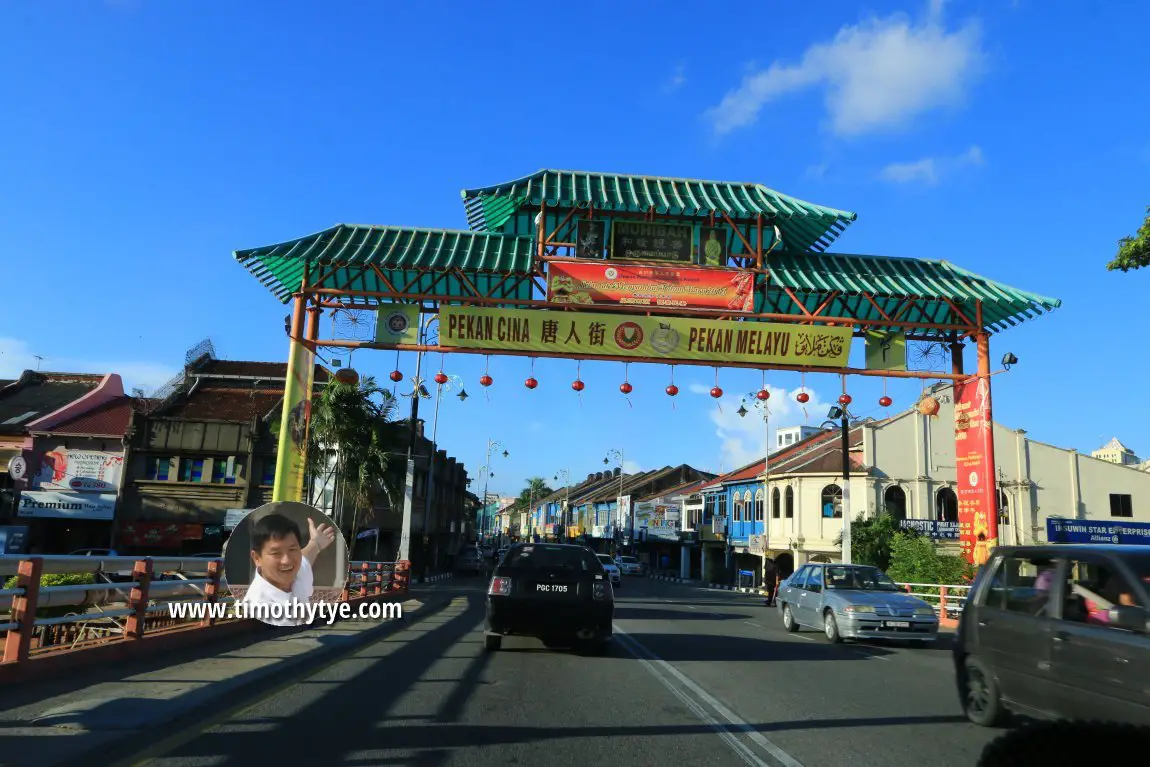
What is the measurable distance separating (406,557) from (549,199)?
12.4 m

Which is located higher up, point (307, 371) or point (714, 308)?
point (714, 308)

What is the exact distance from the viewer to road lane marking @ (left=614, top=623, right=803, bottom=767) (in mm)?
6211

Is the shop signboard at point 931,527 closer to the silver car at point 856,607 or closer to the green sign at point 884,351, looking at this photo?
the green sign at point 884,351

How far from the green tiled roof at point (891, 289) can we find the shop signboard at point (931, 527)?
24.1m

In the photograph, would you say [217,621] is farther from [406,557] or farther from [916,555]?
[916,555]

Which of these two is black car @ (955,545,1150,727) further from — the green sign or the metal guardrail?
the metal guardrail

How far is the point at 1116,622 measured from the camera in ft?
18.0

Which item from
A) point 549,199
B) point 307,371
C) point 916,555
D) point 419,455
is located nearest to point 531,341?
point 549,199

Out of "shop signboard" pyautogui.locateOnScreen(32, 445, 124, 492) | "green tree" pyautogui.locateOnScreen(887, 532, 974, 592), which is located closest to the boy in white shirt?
"green tree" pyautogui.locateOnScreen(887, 532, 974, 592)

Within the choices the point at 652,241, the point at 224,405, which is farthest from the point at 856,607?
the point at 224,405

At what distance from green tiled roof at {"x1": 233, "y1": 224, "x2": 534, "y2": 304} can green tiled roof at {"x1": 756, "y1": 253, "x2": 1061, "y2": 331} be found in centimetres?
646

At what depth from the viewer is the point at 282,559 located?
9172 millimetres

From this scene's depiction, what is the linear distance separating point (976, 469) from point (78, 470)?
3968cm

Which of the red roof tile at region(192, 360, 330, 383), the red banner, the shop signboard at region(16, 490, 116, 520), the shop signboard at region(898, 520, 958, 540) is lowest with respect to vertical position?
the shop signboard at region(16, 490, 116, 520)
